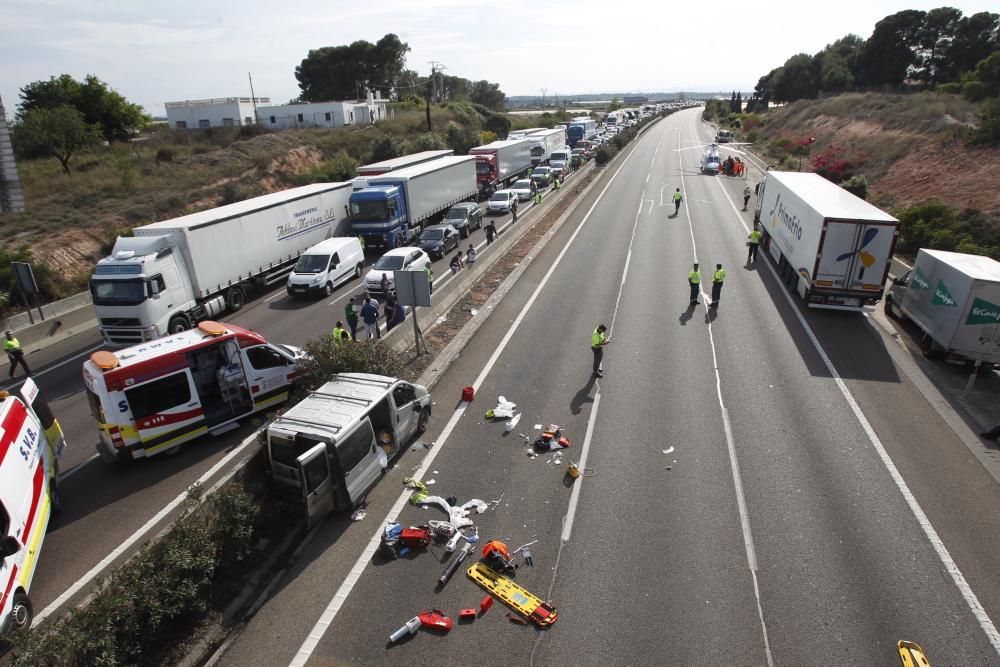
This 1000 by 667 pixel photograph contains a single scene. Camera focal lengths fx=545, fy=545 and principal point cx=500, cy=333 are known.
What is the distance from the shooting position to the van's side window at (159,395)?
10750 millimetres

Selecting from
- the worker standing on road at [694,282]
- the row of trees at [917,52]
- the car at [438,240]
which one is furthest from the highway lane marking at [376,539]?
the row of trees at [917,52]

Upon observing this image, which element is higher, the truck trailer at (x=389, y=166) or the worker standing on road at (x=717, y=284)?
the truck trailer at (x=389, y=166)

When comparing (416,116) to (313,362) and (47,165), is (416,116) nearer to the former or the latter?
(47,165)

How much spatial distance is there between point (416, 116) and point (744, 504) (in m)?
76.7

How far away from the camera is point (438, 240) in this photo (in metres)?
27.8

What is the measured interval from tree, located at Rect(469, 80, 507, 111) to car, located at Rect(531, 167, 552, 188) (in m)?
122

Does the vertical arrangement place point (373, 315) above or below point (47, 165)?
below

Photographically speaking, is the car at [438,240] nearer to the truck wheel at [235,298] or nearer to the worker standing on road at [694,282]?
the truck wheel at [235,298]

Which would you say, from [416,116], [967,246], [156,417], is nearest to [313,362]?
[156,417]

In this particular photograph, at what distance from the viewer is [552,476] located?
1071 cm

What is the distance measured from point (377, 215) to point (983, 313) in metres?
23.6

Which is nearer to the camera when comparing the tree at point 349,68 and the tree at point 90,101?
the tree at point 90,101

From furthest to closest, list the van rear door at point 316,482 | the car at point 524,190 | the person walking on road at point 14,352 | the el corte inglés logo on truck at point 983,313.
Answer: the car at point 524,190 < the person walking on road at point 14,352 < the el corte inglés logo on truck at point 983,313 < the van rear door at point 316,482

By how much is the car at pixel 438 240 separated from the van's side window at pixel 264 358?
1497 cm
